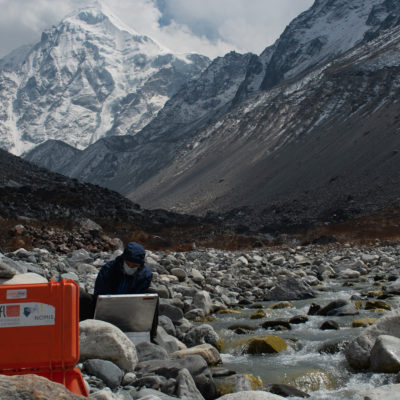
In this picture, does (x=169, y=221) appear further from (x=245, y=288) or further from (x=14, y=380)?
(x=14, y=380)

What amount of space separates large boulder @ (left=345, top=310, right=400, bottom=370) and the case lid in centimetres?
489

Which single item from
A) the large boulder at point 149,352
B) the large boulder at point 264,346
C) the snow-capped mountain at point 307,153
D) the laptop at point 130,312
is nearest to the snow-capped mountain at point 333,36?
the snow-capped mountain at point 307,153

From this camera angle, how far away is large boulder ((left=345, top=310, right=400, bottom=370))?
779cm

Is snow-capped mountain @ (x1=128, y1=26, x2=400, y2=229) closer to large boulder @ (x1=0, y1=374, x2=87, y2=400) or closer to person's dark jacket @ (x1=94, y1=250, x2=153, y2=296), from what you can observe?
person's dark jacket @ (x1=94, y1=250, x2=153, y2=296)

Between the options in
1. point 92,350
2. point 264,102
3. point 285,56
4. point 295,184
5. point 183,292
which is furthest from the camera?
point 285,56

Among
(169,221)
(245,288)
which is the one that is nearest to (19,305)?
(245,288)

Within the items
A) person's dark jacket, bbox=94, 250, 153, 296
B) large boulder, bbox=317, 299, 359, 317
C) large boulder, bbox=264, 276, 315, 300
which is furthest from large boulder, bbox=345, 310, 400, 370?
large boulder, bbox=264, 276, 315, 300

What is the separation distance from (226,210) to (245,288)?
64.2m

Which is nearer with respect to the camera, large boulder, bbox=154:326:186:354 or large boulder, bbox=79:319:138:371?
large boulder, bbox=79:319:138:371

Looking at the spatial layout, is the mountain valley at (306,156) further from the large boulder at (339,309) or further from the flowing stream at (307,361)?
the flowing stream at (307,361)

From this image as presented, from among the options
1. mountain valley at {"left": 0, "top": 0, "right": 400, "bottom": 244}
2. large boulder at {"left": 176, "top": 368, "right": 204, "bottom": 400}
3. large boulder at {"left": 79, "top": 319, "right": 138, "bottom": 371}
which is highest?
mountain valley at {"left": 0, "top": 0, "right": 400, "bottom": 244}

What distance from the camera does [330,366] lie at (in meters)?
8.08

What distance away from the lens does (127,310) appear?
280 inches

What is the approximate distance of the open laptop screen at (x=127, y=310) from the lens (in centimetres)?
696
